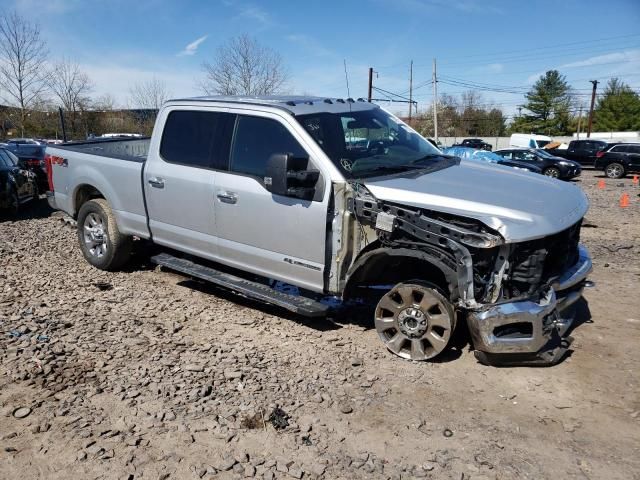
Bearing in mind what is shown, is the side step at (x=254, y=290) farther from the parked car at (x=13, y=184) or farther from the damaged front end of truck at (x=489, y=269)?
the parked car at (x=13, y=184)

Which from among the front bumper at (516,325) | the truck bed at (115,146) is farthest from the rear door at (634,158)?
the front bumper at (516,325)

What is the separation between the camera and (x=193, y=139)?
5.25m

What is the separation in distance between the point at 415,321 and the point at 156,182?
3.11 metres

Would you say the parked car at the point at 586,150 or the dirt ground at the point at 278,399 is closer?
the dirt ground at the point at 278,399

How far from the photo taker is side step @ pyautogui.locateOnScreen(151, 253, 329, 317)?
4392 millimetres

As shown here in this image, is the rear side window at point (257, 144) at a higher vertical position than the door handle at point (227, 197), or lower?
higher

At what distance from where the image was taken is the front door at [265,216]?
433 centimetres

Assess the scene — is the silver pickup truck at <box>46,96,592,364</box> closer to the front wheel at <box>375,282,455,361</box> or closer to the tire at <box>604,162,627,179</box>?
the front wheel at <box>375,282,455,361</box>

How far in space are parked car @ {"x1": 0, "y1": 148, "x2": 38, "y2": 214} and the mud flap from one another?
30.0 feet

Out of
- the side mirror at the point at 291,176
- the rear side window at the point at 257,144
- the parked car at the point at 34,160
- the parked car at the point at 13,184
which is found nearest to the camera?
the side mirror at the point at 291,176

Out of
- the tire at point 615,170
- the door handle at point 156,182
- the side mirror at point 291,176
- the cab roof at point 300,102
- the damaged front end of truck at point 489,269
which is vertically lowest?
the tire at point 615,170

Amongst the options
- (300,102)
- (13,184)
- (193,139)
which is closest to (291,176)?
(300,102)

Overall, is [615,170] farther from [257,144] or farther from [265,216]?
[265,216]

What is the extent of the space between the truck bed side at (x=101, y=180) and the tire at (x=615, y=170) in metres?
23.7
